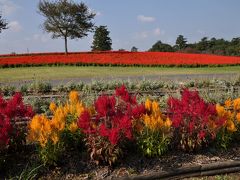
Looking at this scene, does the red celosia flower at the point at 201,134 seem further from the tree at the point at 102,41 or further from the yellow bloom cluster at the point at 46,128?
the tree at the point at 102,41

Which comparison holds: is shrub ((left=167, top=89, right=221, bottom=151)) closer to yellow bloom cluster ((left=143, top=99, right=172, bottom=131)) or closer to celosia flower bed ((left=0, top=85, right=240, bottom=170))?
celosia flower bed ((left=0, top=85, right=240, bottom=170))

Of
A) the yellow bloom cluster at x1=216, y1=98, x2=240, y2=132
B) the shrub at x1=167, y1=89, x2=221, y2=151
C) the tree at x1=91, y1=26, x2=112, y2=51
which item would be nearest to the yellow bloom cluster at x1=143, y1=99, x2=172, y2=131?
the shrub at x1=167, y1=89, x2=221, y2=151

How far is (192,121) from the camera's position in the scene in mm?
6281

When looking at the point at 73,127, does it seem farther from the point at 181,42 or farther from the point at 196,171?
the point at 181,42

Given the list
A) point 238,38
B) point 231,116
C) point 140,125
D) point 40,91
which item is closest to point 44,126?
point 140,125

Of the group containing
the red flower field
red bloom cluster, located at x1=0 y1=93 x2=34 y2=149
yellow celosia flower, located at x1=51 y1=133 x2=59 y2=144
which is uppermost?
red bloom cluster, located at x1=0 y1=93 x2=34 y2=149

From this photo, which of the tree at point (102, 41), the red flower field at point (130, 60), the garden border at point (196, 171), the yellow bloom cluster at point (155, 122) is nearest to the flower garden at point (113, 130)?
the yellow bloom cluster at point (155, 122)

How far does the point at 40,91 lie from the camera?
49.1 ft

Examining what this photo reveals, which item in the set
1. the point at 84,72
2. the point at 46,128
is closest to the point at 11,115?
the point at 46,128

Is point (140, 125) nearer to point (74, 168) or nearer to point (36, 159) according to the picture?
point (74, 168)

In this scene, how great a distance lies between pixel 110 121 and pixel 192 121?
124 centimetres

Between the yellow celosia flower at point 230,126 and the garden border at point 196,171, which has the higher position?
the yellow celosia flower at point 230,126

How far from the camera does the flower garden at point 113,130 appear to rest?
18.2 feet

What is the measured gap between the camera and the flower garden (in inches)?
219
